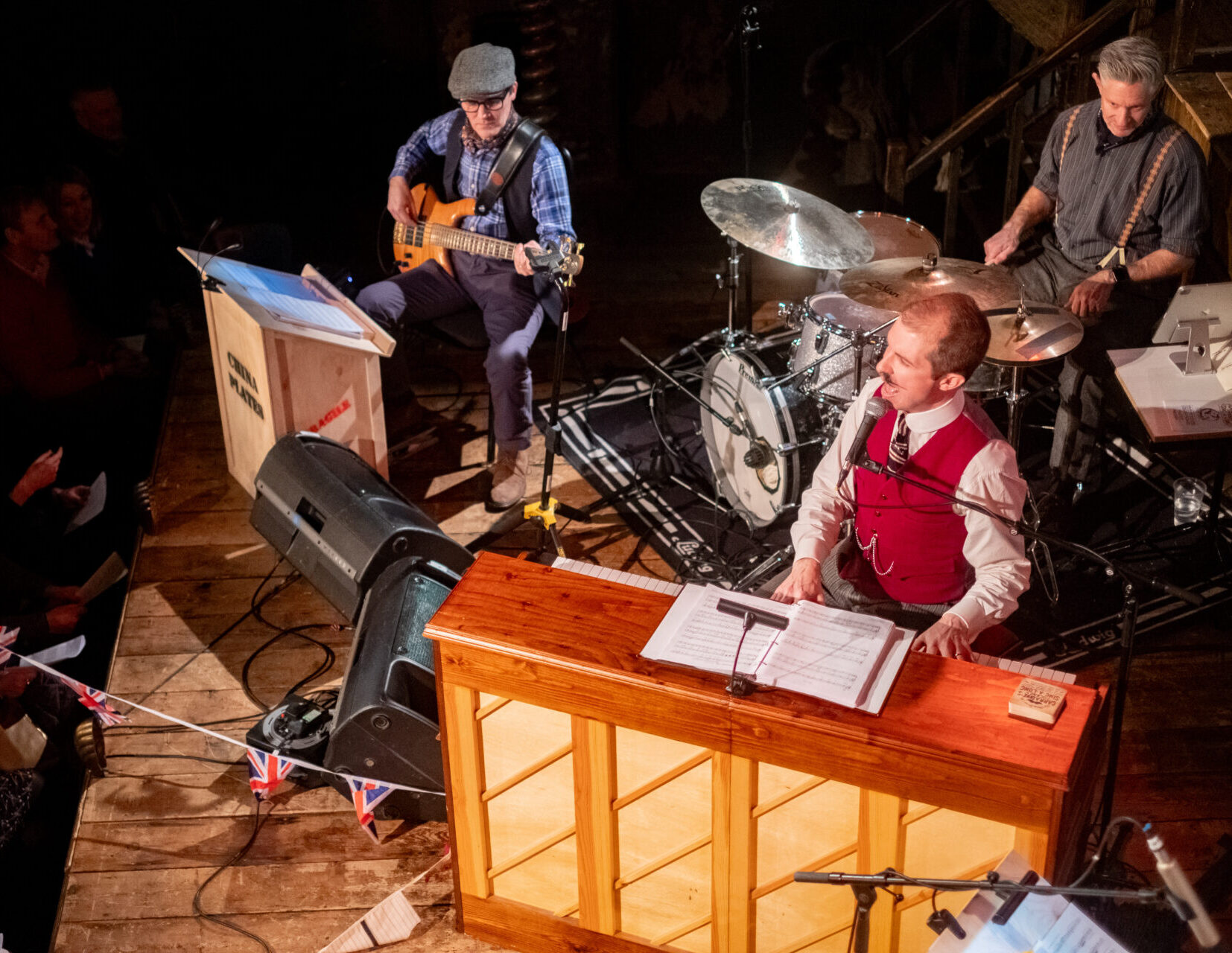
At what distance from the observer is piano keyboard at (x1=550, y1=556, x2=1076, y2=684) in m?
2.67

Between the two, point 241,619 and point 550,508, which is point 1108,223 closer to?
point 550,508

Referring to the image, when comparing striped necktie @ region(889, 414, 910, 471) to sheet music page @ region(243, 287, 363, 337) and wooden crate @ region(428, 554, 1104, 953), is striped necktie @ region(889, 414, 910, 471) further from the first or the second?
sheet music page @ region(243, 287, 363, 337)

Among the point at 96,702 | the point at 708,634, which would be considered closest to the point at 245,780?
the point at 96,702

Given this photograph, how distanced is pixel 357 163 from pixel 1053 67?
166 inches

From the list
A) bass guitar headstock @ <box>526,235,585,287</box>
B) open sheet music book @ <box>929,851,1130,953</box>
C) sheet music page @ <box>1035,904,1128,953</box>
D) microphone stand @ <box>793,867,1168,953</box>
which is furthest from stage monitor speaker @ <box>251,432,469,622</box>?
sheet music page @ <box>1035,904,1128,953</box>

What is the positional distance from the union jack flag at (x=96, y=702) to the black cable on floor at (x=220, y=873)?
0.49m

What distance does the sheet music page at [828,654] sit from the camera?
2.46 meters

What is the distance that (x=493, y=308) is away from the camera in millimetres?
4855

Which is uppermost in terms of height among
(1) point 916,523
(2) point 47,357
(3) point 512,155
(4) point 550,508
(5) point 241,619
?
(3) point 512,155

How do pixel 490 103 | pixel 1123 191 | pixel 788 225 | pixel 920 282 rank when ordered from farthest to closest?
pixel 490 103, pixel 1123 191, pixel 788 225, pixel 920 282

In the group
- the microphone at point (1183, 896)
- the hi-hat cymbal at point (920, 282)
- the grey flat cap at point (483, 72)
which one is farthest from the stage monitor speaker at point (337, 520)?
the microphone at point (1183, 896)

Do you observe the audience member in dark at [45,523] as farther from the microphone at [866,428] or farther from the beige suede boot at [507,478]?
the microphone at [866,428]

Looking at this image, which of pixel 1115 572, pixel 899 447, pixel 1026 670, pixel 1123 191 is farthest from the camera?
pixel 1123 191

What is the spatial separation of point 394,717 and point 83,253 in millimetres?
3298
